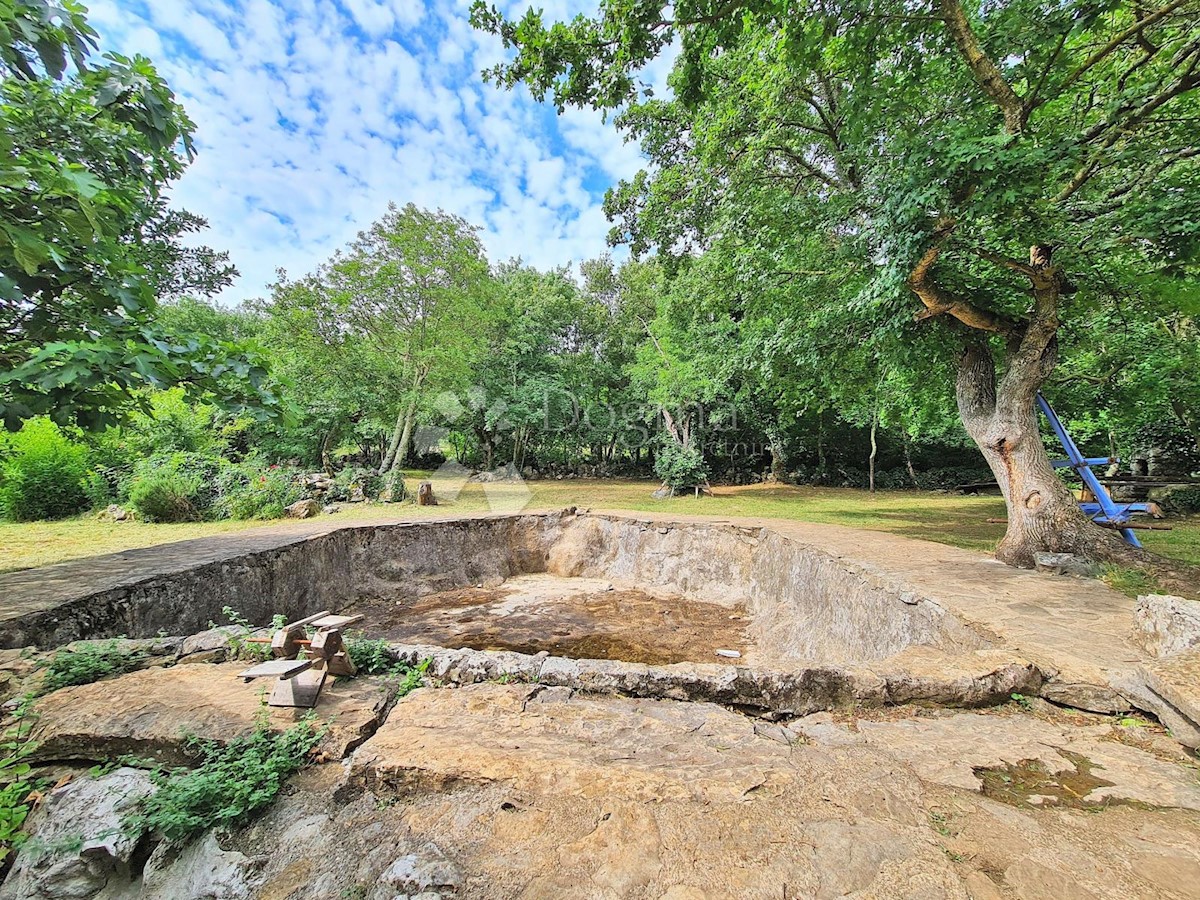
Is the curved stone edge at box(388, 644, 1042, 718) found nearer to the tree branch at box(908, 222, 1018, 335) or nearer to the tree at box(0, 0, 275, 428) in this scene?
the tree at box(0, 0, 275, 428)

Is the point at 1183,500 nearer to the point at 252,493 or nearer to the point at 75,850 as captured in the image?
the point at 75,850

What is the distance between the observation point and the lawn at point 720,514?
638cm

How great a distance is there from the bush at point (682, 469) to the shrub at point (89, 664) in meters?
14.2

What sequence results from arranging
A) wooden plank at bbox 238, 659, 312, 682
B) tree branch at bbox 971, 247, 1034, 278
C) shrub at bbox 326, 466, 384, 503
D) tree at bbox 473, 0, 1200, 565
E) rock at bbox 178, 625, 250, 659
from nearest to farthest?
wooden plank at bbox 238, 659, 312, 682 < rock at bbox 178, 625, 250, 659 < tree at bbox 473, 0, 1200, 565 < tree branch at bbox 971, 247, 1034, 278 < shrub at bbox 326, 466, 384, 503

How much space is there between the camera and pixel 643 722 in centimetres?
248

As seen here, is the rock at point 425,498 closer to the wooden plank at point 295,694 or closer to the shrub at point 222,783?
the wooden plank at point 295,694

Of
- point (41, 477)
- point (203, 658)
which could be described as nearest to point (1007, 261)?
point (203, 658)

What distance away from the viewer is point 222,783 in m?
1.85

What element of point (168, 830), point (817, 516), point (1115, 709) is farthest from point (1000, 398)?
point (168, 830)

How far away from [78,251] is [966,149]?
6.10m

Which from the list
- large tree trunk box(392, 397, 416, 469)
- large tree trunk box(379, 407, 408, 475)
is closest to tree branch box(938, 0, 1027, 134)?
large tree trunk box(392, 397, 416, 469)

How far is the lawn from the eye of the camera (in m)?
6.38

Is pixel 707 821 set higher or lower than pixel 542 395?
lower

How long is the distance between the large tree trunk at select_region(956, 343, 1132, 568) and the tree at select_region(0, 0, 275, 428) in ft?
24.2
